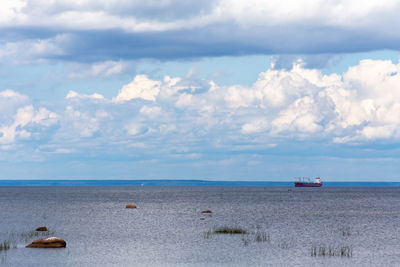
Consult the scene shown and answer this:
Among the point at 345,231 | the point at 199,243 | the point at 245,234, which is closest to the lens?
the point at 199,243

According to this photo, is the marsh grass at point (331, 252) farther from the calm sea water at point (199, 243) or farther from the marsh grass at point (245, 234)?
the marsh grass at point (245, 234)

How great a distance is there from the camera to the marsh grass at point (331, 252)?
65.7m

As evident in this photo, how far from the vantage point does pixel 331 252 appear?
2662 inches

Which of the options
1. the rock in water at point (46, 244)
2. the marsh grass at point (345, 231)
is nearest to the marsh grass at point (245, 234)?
the marsh grass at point (345, 231)

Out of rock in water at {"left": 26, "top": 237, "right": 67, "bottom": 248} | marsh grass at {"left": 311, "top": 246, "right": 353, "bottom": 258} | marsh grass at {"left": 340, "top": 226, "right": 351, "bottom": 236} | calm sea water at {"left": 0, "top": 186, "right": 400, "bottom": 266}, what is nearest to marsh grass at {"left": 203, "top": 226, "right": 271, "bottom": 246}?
calm sea water at {"left": 0, "top": 186, "right": 400, "bottom": 266}

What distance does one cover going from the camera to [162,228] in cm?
9969

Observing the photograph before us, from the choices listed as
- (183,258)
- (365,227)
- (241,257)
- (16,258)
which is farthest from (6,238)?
(365,227)

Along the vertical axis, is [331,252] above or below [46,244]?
below

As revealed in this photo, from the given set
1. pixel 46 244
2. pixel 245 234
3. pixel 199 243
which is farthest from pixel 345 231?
pixel 46 244

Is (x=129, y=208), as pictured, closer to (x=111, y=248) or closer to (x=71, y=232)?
(x=71, y=232)

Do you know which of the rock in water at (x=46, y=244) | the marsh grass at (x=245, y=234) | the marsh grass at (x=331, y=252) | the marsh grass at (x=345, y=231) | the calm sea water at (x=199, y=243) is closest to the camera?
the calm sea water at (x=199, y=243)

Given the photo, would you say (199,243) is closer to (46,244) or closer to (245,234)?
(245,234)

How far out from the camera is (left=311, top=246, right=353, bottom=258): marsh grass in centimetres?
6569

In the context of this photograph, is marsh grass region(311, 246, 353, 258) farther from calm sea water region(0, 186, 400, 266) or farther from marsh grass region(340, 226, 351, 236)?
marsh grass region(340, 226, 351, 236)
